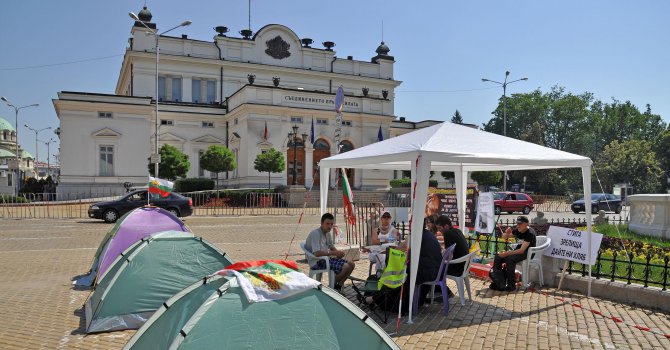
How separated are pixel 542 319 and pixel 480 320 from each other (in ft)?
2.98

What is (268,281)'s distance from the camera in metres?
4.25

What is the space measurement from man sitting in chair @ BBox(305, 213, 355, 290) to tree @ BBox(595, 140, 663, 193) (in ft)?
197

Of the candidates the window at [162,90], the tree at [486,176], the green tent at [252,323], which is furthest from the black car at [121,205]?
the tree at [486,176]

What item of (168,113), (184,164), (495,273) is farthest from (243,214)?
(495,273)

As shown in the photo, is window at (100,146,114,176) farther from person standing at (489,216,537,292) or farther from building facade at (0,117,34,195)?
person standing at (489,216,537,292)

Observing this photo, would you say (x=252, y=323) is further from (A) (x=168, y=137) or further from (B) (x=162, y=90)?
(B) (x=162, y=90)

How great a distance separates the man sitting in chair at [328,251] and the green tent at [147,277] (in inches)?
56.5

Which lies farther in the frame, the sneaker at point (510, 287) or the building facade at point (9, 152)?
the building facade at point (9, 152)

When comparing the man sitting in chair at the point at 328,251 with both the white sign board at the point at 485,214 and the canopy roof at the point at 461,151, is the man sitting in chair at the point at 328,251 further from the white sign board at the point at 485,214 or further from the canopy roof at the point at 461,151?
the white sign board at the point at 485,214

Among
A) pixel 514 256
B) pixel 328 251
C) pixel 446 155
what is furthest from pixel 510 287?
pixel 328 251

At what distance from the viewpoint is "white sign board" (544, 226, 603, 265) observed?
853 cm

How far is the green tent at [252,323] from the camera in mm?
3977

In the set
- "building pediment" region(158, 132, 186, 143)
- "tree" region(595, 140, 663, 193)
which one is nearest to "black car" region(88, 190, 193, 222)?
"building pediment" region(158, 132, 186, 143)

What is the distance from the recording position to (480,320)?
725cm
